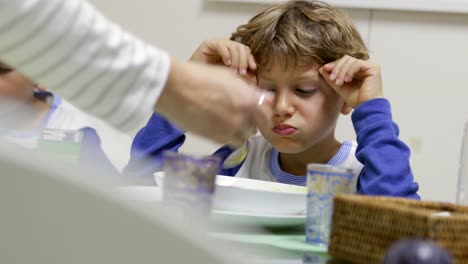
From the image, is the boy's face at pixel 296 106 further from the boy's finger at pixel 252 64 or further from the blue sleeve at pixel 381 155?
the blue sleeve at pixel 381 155

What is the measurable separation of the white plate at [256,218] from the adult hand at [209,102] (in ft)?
0.76

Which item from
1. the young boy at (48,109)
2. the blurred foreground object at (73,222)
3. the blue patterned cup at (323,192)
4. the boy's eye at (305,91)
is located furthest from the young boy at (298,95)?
the blurred foreground object at (73,222)

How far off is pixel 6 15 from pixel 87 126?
134 cm

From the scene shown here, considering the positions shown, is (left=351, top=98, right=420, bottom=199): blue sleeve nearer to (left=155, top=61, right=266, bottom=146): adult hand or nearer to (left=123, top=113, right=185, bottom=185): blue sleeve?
(left=123, top=113, right=185, bottom=185): blue sleeve

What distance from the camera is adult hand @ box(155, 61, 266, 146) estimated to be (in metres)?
0.78

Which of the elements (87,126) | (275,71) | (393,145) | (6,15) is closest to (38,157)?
(6,15)

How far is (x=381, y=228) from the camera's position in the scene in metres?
0.73

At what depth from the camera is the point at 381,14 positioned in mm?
2057

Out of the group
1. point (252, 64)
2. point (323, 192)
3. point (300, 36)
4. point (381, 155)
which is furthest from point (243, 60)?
point (323, 192)

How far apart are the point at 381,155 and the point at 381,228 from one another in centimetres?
68

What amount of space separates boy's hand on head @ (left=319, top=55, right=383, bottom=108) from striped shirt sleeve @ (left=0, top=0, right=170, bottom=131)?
2.90 feet

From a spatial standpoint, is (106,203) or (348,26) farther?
(348,26)

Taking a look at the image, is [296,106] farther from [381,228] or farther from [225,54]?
[381,228]

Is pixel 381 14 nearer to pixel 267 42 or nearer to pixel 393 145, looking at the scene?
pixel 267 42
